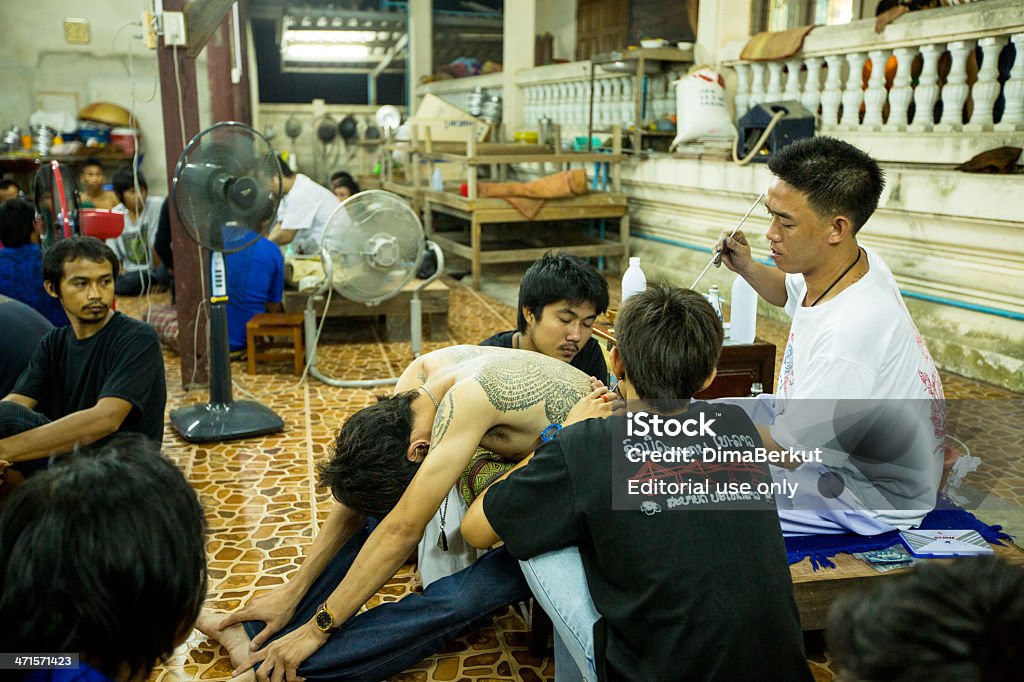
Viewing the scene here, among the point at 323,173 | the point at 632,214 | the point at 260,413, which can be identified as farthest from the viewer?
the point at 323,173

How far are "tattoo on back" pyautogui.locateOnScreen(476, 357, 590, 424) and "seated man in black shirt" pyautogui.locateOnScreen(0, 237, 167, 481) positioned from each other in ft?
4.93

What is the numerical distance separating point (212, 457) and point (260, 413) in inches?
17.5

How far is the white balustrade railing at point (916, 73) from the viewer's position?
5.37 metres

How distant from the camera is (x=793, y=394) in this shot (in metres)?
2.58

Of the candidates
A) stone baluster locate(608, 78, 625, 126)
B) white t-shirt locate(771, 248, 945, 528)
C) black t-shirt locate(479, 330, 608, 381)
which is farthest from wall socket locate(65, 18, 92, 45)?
white t-shirt locate(771, 248, 945, 528)

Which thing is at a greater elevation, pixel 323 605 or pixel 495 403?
pixel 495 403

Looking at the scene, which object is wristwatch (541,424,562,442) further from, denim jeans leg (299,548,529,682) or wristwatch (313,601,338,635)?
wristwatch (313,601,338,635)

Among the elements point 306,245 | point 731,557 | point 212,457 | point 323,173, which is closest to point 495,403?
point 731,557

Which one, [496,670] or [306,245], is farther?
[306,245]

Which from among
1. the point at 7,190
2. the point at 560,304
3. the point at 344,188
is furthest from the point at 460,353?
the point at 7,190

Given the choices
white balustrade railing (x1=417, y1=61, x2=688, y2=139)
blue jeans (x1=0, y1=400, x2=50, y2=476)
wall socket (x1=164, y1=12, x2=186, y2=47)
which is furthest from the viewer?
white balustrade railing (x1=417, y1=61, x2=688, y2=139)

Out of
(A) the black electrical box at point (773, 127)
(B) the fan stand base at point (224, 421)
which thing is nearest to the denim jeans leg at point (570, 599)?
(B) the fan stand base at point (224, 421)

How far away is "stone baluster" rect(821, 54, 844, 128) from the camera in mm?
6578

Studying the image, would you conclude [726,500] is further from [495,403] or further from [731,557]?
[495,403]
